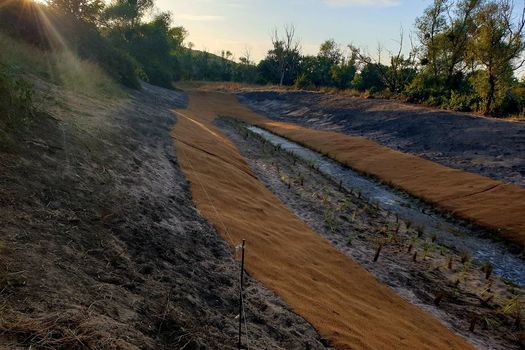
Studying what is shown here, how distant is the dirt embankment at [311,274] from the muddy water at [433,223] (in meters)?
4.55

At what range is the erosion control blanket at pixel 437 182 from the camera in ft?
45.7

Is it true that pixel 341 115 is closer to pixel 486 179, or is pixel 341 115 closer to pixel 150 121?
pixel 486 179

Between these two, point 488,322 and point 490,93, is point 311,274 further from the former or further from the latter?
point 490,93

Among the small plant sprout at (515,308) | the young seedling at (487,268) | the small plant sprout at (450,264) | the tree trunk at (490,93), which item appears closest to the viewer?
the small plant sprout at (515,308)

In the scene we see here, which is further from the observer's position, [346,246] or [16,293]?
[346,246]

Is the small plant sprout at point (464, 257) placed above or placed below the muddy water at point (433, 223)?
below

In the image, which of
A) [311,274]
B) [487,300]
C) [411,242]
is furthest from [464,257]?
[311,274]

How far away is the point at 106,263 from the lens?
5.04 metres

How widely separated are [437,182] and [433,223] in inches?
176

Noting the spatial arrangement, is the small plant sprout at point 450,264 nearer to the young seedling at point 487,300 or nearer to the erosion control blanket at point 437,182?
the young seedling at point 487,300

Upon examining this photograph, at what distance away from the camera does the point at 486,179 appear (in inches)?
695

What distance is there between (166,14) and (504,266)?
6749 centimetres

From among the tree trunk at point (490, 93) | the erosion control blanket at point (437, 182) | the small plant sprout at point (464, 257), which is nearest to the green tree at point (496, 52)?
the tree trunk at point (490, 93)

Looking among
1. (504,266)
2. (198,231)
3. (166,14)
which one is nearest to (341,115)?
(504,266)
